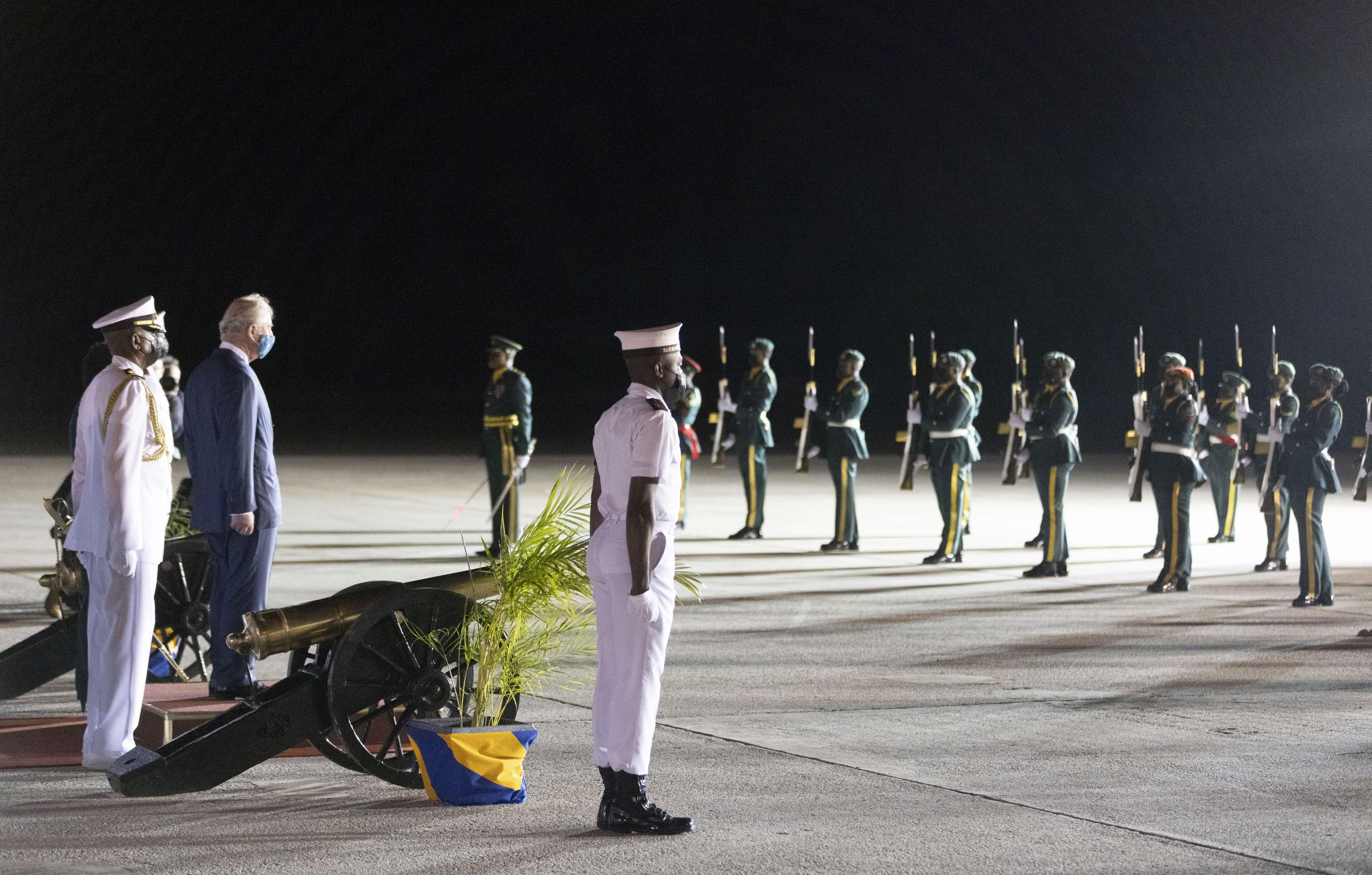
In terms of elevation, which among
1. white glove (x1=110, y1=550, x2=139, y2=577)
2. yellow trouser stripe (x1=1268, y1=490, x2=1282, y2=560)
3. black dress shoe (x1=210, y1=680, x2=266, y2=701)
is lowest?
black dress shoe (x1=210, y1=680, x2=266, y2=701)

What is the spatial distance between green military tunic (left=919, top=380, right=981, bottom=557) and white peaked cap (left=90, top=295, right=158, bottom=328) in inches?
337

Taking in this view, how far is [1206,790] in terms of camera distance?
225 inches

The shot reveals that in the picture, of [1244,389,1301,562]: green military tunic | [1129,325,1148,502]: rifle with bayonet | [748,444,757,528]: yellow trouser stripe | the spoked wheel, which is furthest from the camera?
[748,444,757,528]: yellow trouser stripe

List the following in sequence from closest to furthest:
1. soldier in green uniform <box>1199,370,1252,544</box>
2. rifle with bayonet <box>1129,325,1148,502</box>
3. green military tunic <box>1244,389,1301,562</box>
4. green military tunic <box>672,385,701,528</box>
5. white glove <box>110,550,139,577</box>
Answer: white glove <box>110,550,139,577</box> → green military tunic <box>1244,389,1301,562</box> → rifle with bayonet <box>1129,325,1148,502</box> → green military tunic <box>672,385,701,528</box> → soldier in green uniform <box>1199,370,1252,544</box>

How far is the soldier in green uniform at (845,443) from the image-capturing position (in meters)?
14.6

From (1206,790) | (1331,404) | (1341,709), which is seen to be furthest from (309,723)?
(1331,404)

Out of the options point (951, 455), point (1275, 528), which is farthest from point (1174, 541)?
point (951, 455)

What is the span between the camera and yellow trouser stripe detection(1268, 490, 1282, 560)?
12773mm

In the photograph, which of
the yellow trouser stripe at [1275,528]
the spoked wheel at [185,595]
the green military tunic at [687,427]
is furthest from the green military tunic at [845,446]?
the spoked wheel at [185,595]

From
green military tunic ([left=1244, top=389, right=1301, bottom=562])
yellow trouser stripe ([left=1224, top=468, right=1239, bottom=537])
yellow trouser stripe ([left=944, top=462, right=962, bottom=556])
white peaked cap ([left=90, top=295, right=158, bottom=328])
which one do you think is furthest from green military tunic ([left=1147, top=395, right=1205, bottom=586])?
white peaked cap ([left=90, top=295, right=158, bottom=328])

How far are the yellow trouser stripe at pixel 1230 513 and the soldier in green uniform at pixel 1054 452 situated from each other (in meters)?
2.96

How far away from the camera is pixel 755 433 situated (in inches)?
623

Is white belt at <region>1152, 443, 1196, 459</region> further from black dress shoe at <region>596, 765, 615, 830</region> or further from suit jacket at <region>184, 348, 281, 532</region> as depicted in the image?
black dress shoe at <region>596, 765, 615, 830</region>

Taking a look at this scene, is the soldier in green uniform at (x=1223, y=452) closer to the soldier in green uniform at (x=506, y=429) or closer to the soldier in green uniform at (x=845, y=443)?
the soldier in green uniform at (x=845, y=443)
